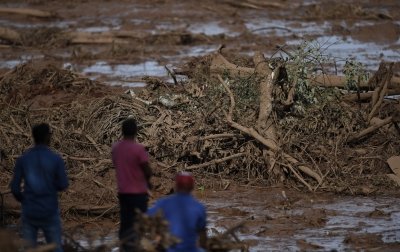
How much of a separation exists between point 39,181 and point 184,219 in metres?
1.53

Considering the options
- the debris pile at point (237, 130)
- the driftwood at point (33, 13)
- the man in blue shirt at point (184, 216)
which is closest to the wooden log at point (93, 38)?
the driftwood at point (33, 13)

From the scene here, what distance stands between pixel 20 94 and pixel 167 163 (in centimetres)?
423

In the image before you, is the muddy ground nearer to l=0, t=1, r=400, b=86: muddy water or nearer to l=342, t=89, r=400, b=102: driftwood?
l=0, t=1, r=400, b=86: muddy water

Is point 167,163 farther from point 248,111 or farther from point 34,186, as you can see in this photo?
point 34,186

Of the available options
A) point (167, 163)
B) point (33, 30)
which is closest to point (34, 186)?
point (167, 163)

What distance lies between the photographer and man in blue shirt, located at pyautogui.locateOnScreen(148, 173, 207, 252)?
7.53 metres

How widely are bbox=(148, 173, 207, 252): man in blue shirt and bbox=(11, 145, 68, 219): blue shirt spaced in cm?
123

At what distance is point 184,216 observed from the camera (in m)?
7.55

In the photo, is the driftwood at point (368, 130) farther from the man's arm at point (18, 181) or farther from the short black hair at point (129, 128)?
the man's arm at point (18, 181)

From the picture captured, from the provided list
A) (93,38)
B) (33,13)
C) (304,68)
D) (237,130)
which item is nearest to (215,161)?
(237,130)

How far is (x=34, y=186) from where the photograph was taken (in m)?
8.39

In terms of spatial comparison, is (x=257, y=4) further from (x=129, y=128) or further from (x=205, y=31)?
(x=129, y=128)

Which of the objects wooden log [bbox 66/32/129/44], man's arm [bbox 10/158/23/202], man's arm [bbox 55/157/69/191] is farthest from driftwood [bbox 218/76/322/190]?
wooden log [bbox 66/32/129/44]

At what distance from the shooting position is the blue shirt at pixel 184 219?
7527 millimetres
